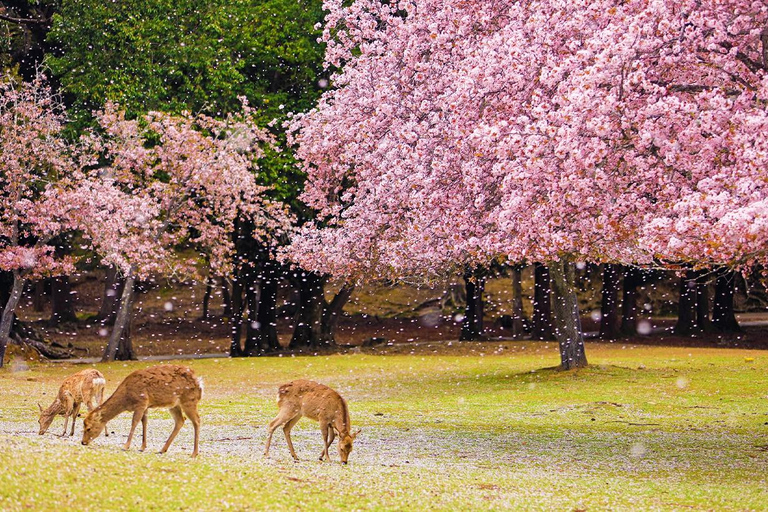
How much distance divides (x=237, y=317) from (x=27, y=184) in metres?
15.1

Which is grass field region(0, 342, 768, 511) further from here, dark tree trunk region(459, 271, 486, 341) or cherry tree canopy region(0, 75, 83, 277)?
dark tree trunk region(459, 271, 486, 341)

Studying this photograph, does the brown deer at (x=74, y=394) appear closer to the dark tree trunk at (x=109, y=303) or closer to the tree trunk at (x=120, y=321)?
the tree trunk at (x=120, y=321)

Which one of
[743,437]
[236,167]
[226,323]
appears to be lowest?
[743,437]

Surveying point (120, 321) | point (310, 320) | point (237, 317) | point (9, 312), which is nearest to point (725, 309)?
point (310, 320)

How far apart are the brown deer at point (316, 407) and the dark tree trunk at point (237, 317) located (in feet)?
111

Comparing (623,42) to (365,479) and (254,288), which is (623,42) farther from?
(254,288)

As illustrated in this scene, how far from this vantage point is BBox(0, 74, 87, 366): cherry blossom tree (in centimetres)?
3928

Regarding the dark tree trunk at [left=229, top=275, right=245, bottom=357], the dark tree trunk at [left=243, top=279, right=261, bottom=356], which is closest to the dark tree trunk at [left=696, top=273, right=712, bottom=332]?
the dark tree trunk at [left=243, top=279, right=261, bottom=356]

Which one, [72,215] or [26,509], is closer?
[26,509]

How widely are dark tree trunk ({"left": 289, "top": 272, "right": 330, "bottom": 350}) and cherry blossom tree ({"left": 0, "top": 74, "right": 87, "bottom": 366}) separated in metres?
13.1

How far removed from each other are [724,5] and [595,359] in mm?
27197

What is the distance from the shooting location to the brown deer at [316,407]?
14109mm

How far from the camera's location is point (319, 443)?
62.0 ft

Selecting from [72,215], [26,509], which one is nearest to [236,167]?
[72,215]
